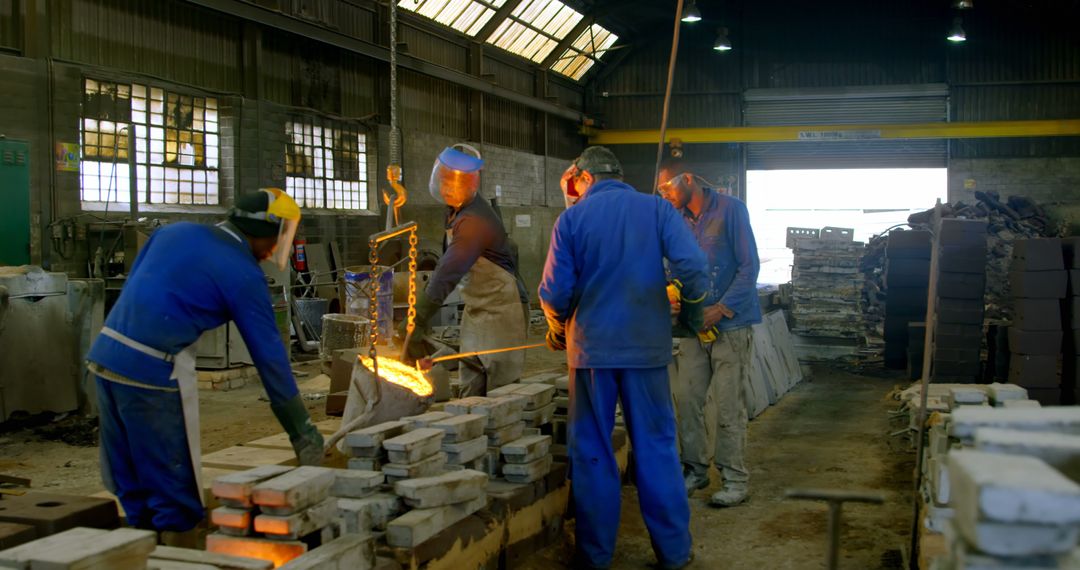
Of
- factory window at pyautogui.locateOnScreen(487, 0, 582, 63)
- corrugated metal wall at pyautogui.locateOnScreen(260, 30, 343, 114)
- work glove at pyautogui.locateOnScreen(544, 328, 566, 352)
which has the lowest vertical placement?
work glove at pyautogui.locateOnScreen(544, 328, 566, 352)

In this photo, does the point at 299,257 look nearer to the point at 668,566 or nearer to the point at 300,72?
the point at 300,72

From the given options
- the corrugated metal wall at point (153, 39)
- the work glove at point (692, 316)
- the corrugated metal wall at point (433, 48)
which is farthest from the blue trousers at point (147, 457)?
the corrugated metal wall at point (433, 48)

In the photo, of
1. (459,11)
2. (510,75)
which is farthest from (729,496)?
(510,75)

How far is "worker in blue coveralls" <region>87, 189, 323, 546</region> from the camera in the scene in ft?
12.2

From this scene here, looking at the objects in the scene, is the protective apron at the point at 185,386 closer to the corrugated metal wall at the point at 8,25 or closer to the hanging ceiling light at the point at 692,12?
the corrugated metal wall at the point at 8,25

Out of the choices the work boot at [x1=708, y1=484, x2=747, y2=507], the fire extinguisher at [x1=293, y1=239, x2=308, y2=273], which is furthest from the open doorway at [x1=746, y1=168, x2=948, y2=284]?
the work boot at [x1=708, y1=484, x2=747, y2=507]

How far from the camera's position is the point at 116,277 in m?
11.2

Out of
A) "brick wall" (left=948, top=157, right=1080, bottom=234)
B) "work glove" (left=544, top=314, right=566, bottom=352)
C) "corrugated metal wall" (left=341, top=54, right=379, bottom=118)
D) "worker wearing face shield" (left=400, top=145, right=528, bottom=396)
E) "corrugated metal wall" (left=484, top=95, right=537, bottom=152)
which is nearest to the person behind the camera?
"work glove" (left=544, top=314, right=566, bottom=352)

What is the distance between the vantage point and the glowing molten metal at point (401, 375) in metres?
5.47

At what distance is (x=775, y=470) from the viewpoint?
7.32 m

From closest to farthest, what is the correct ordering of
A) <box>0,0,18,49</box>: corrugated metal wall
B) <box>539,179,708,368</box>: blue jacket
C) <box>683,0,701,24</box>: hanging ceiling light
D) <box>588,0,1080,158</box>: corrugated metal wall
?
<box>539,179,708,368</box>: blue jacket < <box>0,0,18,49</box>: corrugated metal wall < <box>683,0,701,24</box>: hanging ceiling light < <box>588,0,1080,158</box>: corrugated metal wall

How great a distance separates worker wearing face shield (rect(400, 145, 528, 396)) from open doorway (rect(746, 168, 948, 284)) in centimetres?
2065

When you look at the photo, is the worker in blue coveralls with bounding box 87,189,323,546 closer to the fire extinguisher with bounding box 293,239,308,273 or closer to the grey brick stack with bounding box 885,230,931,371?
the grey brick stack with bounding box 885,230,931,371

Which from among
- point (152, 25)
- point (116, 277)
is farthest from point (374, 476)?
point (152, 25)
